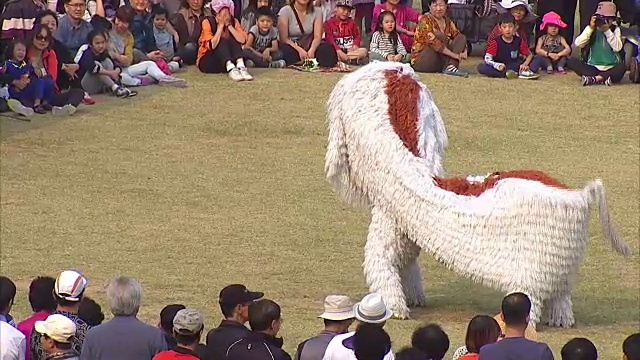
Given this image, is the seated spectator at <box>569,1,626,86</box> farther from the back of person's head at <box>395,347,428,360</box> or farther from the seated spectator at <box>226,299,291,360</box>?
the back of person's head at <box>395,347,428,360</box>

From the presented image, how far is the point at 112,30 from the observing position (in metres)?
16.4

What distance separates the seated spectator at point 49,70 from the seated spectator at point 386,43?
4.05 m

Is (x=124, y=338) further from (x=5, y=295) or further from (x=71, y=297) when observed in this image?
(x=5, y=295)

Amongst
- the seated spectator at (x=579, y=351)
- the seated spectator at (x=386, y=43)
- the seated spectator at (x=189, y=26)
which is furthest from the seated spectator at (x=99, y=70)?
the seated spectator at (x=579, y=351)

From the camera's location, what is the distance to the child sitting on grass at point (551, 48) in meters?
17.6

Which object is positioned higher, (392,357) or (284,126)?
(392,357)

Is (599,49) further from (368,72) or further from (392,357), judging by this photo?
(392,357)

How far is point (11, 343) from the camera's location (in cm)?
641

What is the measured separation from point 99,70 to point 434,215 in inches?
286

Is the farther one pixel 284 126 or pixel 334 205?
pixel 284 126

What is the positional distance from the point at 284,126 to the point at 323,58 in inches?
97.1

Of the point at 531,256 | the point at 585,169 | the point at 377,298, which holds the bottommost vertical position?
the point at 585,169

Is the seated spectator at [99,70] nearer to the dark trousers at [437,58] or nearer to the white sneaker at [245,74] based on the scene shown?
the white sneaker at [245,74]

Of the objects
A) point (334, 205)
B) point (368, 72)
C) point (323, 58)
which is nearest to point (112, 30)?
point (323, 58)
